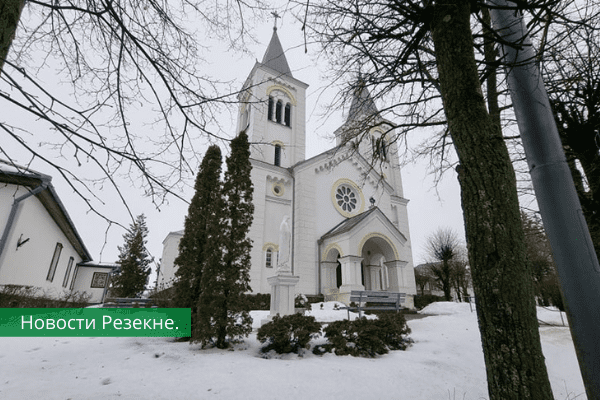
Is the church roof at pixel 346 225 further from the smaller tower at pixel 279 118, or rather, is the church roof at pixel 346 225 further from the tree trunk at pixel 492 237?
the tree trunk at pixel 492 237

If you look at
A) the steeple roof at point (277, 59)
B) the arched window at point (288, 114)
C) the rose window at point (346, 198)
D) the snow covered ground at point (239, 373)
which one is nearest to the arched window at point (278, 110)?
the arched window at point (288, 114)

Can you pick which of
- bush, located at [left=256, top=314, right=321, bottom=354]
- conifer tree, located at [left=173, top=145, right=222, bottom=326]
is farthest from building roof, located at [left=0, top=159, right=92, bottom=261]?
bush, located at [left=256, top=314, right=321, bottom=354]

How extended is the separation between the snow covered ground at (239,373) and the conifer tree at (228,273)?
416mm

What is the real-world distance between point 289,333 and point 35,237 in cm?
1243

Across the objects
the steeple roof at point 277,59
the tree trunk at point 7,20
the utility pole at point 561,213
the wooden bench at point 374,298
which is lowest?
the wooden bench at point 374,298

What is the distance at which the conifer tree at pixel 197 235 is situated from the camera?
25.2 feet

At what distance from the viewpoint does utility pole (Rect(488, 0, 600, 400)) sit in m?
1.95

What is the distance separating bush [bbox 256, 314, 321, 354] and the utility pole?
165 inches

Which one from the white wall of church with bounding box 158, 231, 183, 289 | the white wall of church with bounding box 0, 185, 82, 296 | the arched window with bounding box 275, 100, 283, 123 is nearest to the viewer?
the white wall of church with bounding box 0, 185, 82, 296

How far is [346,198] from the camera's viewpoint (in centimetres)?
2089

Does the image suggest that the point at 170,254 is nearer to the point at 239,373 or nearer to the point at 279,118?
the point at 279,118

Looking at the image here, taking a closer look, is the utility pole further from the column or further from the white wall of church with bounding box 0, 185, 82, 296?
the column

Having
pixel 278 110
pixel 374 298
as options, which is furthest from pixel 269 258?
pixel 278 110

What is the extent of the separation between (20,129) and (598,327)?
456cm
